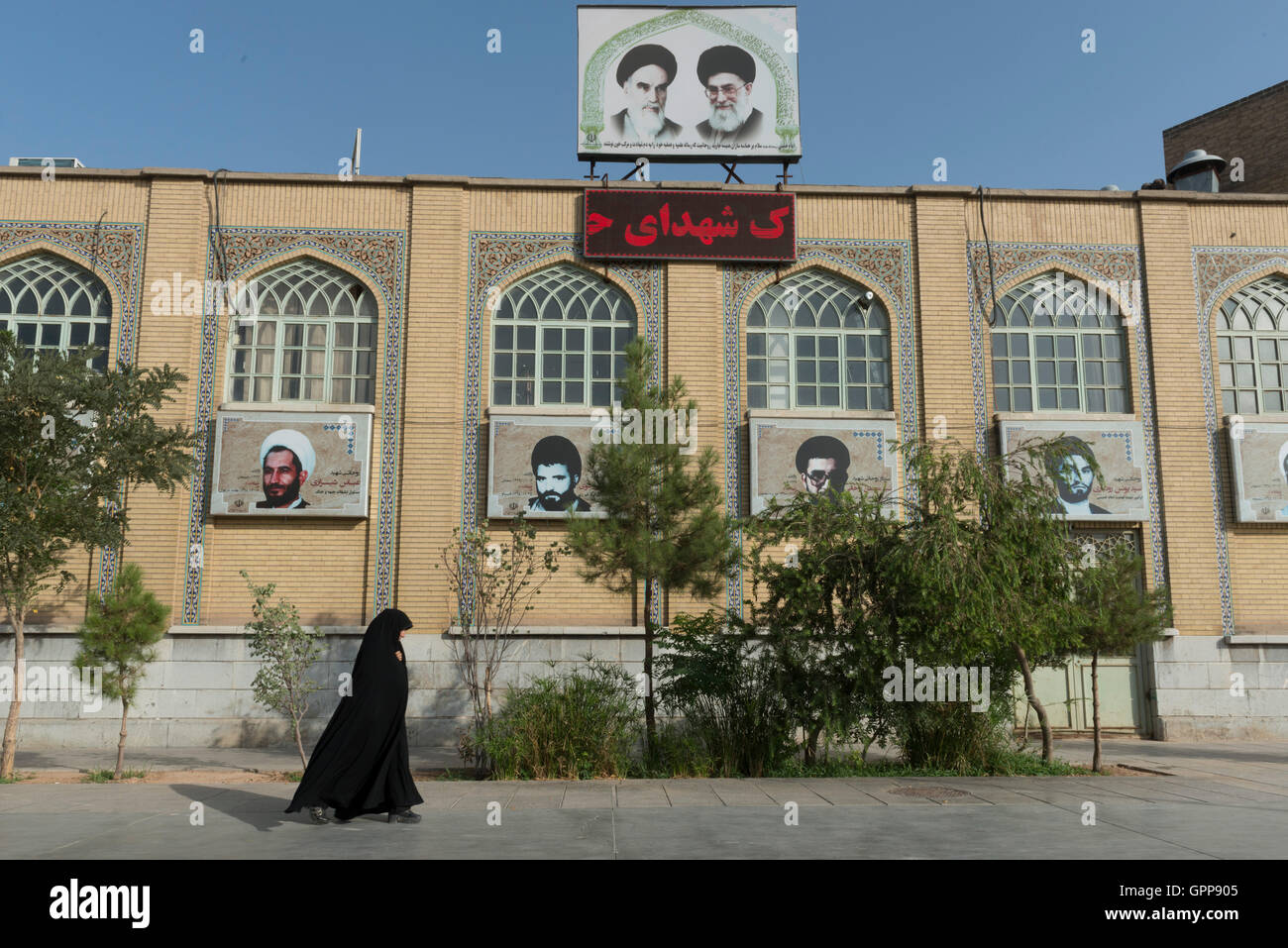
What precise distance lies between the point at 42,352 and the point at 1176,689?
53.3ft

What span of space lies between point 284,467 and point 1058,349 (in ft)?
41.4

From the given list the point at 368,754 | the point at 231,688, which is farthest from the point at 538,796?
the point at 231,688

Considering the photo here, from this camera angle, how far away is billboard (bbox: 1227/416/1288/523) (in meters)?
15.7

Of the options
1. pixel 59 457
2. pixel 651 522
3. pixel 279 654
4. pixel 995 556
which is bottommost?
pixel 279 654

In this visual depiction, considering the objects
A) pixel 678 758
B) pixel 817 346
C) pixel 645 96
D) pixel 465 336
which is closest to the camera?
pixel 678 758

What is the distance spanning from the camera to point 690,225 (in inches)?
646

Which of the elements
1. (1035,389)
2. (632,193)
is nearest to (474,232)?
(632,193)

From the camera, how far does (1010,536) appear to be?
10.6 m

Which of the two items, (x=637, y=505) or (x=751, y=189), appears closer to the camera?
(x=637, y=505)

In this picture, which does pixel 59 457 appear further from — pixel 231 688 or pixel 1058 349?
pixel 1058 349

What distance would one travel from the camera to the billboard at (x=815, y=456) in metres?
15.5

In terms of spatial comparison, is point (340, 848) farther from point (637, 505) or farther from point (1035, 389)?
point (1035, 389)

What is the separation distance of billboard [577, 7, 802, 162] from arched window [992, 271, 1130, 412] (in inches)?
182
